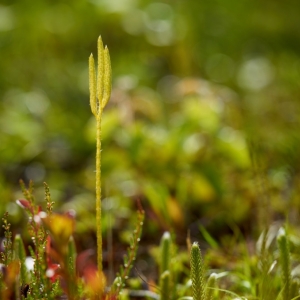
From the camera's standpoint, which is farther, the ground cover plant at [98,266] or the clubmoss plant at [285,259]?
the clubmoss plant at [285,259]

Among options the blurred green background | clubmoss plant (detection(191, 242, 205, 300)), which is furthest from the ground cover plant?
the blurred green background

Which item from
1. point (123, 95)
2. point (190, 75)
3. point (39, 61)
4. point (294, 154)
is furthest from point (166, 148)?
point (39, 61)

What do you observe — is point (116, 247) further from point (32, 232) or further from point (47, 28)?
point (47, 28)

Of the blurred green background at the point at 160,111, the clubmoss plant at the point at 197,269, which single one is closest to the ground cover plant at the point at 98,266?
the clubmoss plant at the point at 197,269

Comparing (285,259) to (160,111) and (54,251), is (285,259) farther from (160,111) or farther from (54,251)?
(160,111)

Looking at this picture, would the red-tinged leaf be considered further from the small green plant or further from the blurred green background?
the blurred green background

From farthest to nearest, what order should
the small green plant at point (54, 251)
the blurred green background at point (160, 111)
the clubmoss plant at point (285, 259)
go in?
the blurred green background at point (160, 111) < the clubmoss plant at point (285, 259) < the small green plant at point (54, 251)

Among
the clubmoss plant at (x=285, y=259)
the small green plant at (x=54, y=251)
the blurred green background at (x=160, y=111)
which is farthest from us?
the blurred green background at (x=160, y=111)

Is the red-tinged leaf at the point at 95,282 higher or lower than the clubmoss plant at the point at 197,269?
lower

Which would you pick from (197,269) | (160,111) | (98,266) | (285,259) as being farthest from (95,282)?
(160,111)

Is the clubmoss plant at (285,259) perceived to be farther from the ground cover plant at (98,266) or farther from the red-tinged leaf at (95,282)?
the red-tinged leaf at (95,282)
